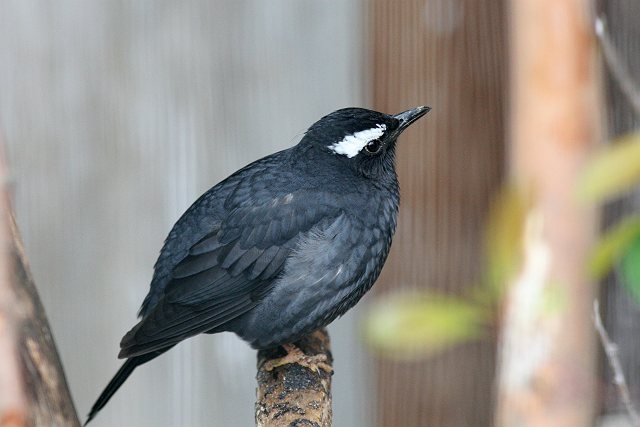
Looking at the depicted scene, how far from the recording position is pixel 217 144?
3855 mm

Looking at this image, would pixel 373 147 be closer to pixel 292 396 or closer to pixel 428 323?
pixel 292 396

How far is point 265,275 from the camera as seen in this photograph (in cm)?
321

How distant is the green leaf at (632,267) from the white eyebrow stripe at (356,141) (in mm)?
2274

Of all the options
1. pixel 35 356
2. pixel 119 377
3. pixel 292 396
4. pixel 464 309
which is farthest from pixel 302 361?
pixel 464 309

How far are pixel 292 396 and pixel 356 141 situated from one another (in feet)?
3.41

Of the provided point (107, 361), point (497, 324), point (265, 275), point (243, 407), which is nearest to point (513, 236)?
point (497, 324)

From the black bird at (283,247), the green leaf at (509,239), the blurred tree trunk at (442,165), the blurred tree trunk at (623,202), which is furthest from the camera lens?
the blurred tree trunk at (442,165)

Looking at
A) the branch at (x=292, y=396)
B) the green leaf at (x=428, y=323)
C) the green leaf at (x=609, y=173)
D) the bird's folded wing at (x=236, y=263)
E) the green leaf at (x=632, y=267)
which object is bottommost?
the branch at (x=292, y=396)

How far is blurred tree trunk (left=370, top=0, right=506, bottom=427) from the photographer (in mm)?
3408

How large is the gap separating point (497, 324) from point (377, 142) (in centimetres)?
220

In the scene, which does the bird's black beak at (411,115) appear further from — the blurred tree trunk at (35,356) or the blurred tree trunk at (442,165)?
the blurred tree trunk at (35,356)

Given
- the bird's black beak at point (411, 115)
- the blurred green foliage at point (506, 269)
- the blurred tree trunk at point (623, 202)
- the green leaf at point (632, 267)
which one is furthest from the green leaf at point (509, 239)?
the bird's black beak at point (411, 115)

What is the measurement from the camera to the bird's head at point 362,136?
3.23 meters

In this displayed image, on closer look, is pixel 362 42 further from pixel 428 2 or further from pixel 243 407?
pixel 243 407
